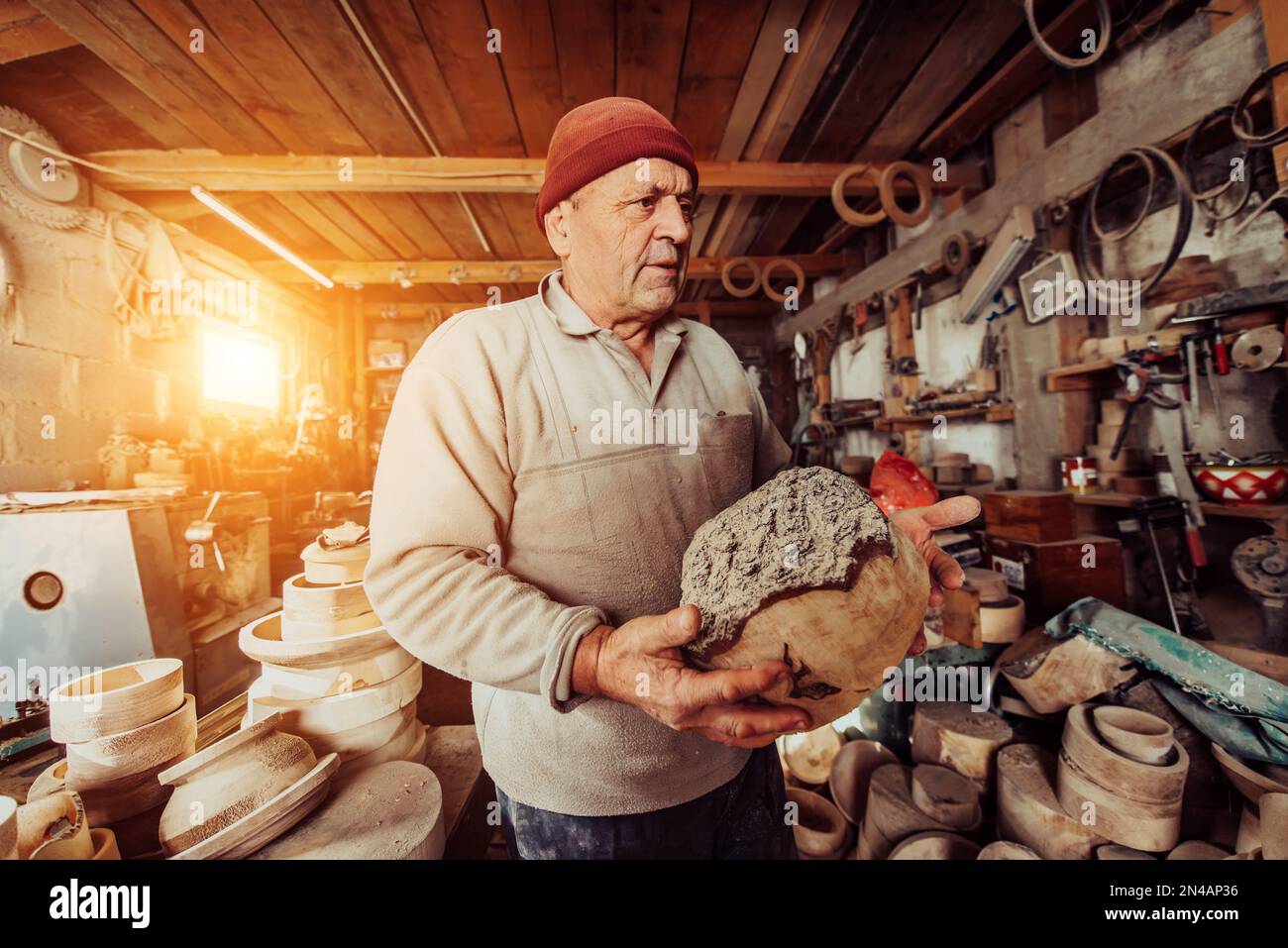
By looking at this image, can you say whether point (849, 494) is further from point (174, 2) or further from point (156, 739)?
point (174, 2)

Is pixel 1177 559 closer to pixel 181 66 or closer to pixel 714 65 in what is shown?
pixel 714 65

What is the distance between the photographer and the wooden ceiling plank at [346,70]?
2729mm

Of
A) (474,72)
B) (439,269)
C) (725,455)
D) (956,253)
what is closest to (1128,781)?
(725,455)

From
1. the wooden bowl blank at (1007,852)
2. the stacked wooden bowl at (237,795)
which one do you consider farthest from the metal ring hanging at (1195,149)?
the stacked wooden bowl at (237,795)

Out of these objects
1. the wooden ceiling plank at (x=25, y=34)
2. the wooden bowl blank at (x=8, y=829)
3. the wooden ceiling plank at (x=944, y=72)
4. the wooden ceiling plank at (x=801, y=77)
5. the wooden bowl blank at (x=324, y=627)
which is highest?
the wooden ceiling plank at (x=944, y=72)

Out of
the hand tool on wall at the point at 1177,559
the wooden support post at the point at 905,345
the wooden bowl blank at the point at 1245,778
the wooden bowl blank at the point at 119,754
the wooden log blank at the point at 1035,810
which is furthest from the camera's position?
the wooden support post at the point at 905,345

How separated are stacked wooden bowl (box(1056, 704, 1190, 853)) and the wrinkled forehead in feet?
8.15

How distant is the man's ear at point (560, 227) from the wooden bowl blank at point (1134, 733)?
2.58 metres

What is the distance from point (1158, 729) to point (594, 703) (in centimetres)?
227

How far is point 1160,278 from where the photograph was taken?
297cm

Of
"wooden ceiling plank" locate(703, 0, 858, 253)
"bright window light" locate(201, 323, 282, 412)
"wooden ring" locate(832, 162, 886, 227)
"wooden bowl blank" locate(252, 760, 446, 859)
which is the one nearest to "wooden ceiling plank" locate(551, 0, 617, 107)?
"wooden ceiling plank" locate(703, 0, 858, 253)

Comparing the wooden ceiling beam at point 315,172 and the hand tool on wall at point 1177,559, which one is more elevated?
the wooden ceiling beam at point 315,172

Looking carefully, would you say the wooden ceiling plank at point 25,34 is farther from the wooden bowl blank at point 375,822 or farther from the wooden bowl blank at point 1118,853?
the wooden bowl blank at point 1118,853
